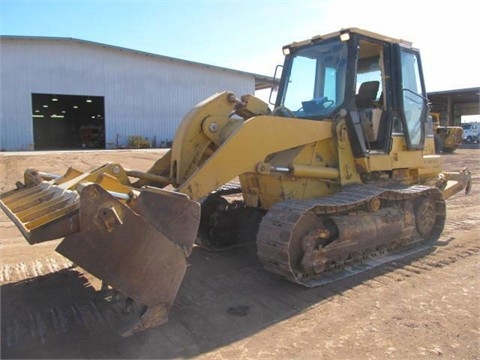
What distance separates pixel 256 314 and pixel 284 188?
1.85 m

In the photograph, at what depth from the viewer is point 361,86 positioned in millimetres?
6527

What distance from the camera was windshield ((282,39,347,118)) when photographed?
589 centimetres

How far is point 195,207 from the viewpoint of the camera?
3699mm

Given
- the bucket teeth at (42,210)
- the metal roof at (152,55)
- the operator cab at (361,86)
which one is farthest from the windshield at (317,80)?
the metal roof at (152,55)

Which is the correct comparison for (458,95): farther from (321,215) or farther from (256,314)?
(256,314)

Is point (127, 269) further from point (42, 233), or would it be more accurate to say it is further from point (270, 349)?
point (270, 349)

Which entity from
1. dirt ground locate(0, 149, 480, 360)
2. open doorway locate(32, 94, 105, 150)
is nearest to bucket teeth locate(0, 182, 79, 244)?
dirt ground locate(0, 149, 480, 360)

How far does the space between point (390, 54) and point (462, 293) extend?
351cm

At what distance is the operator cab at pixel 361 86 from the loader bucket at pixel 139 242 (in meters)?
2.85

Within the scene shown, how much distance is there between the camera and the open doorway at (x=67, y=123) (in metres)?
36.2

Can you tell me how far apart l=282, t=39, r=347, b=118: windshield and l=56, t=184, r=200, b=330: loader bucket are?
120 inches

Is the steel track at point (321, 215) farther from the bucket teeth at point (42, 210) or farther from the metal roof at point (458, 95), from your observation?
the metal roof at point (458, 95)

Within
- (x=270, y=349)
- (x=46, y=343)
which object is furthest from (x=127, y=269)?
(x=270, y=349)

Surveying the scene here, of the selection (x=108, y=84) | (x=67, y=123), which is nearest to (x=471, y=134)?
(x=108, y=84)
